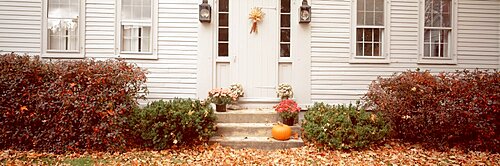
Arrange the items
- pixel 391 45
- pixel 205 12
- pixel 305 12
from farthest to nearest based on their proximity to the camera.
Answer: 1. pixel 391 45
2. pixel 305 12
3. pixel 205 12

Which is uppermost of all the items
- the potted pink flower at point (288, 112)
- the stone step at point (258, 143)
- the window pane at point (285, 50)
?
the window pane at point (285, 50)

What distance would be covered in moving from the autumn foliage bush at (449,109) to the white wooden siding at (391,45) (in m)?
1.36

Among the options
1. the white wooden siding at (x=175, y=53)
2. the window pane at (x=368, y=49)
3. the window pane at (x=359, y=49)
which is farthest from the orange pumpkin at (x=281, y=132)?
the window pane at (x=368, y=49)

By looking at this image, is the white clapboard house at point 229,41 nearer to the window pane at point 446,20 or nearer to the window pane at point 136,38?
the window pane at point 136,38

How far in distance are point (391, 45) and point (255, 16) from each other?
10.2 ft

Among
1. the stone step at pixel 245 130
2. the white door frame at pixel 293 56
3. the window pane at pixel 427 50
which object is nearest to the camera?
the stone step at pixel 245 130

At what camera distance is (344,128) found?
5414 millimetres

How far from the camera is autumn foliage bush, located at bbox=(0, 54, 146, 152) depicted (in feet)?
17.0

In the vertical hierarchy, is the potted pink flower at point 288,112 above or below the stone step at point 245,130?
above

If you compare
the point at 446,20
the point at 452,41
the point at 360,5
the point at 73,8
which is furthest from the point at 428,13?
the point at 73,8

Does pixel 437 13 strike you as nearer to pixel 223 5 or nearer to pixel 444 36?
pixel 444 36

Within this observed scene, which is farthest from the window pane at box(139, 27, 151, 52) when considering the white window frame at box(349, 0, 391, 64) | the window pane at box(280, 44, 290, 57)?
the white window frame at box(349, 0, 391, 64)

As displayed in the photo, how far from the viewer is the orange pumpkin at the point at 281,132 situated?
5.71 meters

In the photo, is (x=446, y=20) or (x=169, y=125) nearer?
(x=169, y=125)
